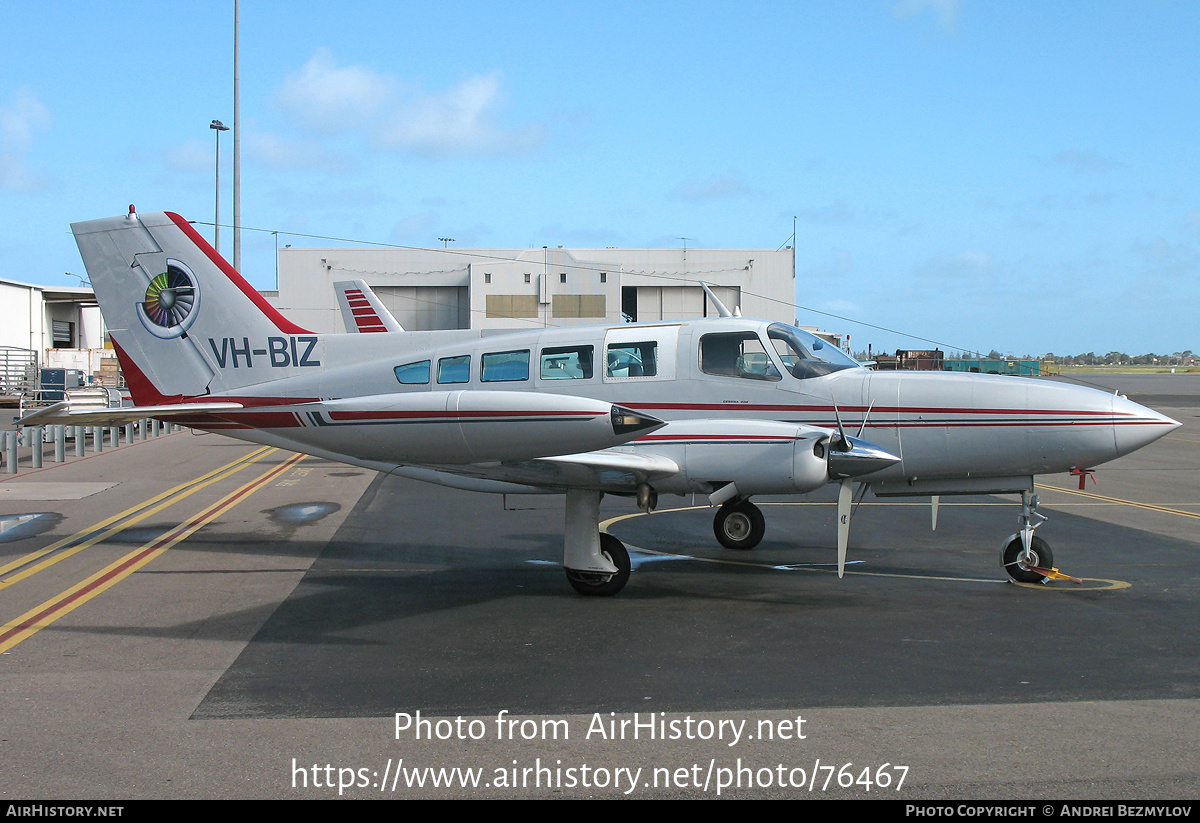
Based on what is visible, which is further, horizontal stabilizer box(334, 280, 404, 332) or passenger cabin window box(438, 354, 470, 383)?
horizontal stabilizer box(334, 280, 404, 332)

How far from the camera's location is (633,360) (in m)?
10.1

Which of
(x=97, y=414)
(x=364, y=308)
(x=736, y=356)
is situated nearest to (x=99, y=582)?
(x=97, y=414)

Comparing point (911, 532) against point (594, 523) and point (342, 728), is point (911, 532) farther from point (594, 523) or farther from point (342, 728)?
point (342, 728)

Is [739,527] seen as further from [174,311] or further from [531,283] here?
[531,283]

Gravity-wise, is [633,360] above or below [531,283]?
below

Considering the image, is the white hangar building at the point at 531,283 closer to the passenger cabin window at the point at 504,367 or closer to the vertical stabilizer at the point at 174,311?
the vertical stabilizer at the point at 174,311

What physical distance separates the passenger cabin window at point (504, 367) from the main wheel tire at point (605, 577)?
207 centimetres

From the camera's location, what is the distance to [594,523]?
9547mm

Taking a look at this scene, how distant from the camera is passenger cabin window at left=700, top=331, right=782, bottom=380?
32.6ft

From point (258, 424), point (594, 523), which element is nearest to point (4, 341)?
point (258, 424)

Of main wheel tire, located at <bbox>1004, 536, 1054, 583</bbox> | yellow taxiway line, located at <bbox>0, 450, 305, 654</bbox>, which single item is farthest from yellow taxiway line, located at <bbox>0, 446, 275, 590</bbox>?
main wheel tire, located at <bbox>1004, 536, 1054, 583</bbox>

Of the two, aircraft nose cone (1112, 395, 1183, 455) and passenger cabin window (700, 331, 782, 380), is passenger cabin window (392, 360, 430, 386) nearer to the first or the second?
passenger cabin window (700, 331, 782, 380)

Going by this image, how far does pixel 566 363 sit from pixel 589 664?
12.8 feet

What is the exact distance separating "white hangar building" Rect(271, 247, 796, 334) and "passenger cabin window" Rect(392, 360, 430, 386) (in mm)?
45694
